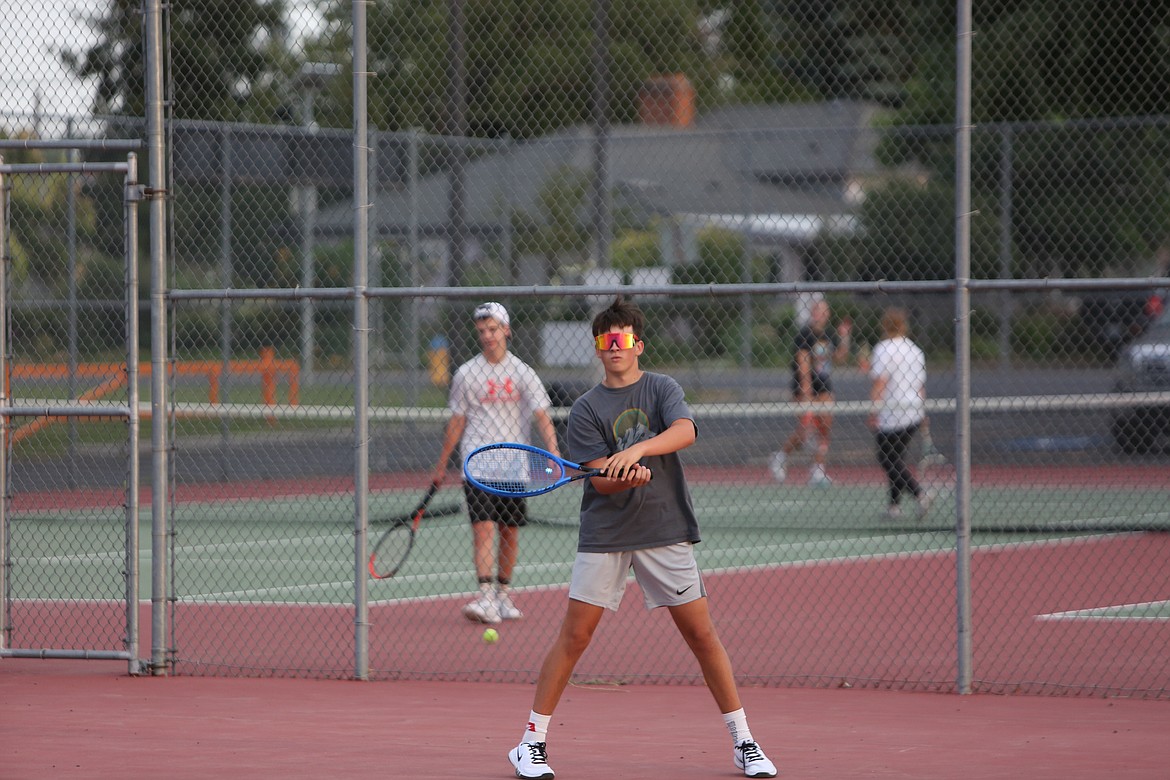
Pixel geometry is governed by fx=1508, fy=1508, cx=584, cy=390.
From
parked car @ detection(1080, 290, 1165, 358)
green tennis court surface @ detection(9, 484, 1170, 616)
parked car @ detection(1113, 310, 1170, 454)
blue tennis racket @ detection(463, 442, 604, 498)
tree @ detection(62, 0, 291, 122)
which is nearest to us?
blue tennis racket @ detection(463, 442, 604, 498)

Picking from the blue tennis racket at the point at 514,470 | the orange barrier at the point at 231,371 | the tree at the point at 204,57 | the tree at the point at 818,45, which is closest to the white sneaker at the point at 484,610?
the blue tennis racket at the point at 514,470

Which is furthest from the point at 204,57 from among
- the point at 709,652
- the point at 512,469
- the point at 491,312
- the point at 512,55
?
the point at 709,652

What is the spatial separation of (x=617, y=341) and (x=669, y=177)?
14.2 meters

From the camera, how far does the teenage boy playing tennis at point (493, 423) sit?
345 inches

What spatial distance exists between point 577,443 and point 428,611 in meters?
3.96

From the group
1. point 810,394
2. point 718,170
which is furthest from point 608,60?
point 810,394

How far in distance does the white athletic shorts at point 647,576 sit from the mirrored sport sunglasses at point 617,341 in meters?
0.77

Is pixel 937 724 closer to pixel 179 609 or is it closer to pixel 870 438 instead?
pixel 179 609

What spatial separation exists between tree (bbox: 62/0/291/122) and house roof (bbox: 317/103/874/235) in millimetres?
3846

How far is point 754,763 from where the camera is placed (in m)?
5.53

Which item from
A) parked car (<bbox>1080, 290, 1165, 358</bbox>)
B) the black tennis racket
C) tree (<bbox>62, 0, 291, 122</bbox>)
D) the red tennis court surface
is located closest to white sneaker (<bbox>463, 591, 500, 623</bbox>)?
the black tennis racket

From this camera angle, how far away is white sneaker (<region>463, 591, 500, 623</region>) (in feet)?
28.7

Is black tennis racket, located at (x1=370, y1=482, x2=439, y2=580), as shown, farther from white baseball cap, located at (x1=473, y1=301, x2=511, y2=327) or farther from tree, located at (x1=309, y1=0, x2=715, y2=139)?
tree, located at (x1=309, y1=0, x2=715, y2=139)

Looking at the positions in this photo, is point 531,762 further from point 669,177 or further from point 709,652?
point 669,177
